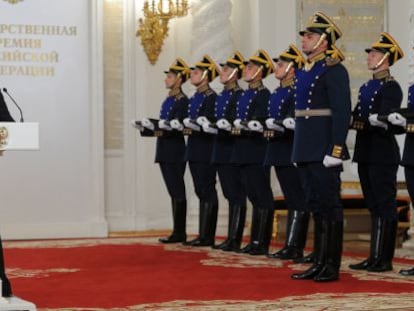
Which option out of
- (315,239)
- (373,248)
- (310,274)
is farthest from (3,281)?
(373,248)

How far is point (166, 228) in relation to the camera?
11945mm

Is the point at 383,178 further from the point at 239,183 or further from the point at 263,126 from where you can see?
the point at 239,183

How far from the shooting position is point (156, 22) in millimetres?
11609

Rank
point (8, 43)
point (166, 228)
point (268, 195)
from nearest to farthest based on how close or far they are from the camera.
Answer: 1. point (268, 195)
2. point (8, 43)
3. point (166, 228)

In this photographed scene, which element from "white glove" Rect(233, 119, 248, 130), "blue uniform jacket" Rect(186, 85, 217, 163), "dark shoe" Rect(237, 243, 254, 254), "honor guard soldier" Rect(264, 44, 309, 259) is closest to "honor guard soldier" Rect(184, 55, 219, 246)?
"blue uniform jacket" Rect(186, 85, 217, 163)

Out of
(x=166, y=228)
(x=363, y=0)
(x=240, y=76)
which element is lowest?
(x=166, y=228)

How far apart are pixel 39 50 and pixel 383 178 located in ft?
16.8

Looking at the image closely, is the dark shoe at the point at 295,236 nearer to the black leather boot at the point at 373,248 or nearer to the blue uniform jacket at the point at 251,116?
the blue uniform jacket at the point at 251,116

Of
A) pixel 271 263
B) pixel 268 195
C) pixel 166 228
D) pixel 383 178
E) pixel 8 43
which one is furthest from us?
pixel 166 228

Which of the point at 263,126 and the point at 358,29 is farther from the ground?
the point at 358,29

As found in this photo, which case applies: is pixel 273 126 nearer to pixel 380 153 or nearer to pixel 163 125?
pixel 380 153

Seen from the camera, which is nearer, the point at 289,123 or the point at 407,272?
the point at 407,272

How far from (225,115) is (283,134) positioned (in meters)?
1.00

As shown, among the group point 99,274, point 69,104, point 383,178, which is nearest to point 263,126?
point 383,178
